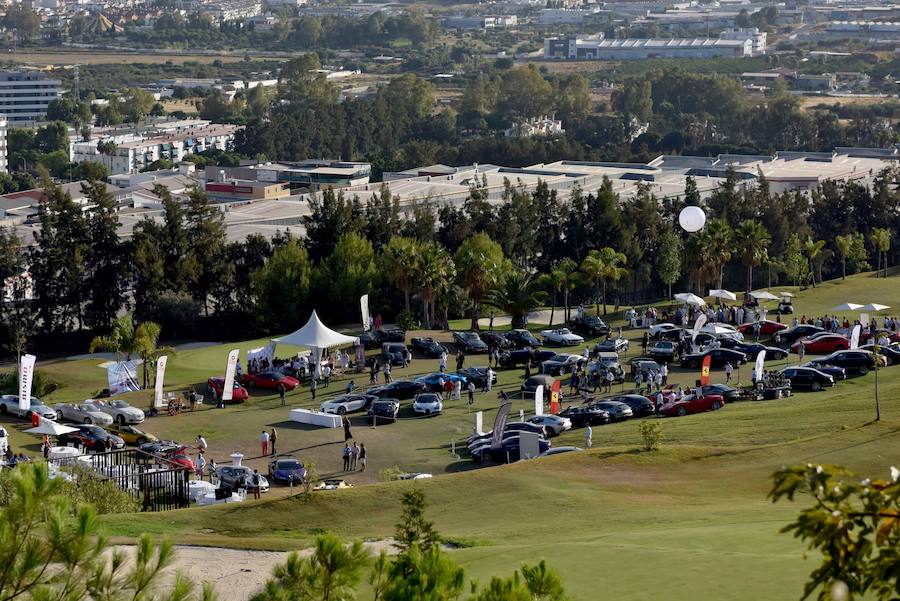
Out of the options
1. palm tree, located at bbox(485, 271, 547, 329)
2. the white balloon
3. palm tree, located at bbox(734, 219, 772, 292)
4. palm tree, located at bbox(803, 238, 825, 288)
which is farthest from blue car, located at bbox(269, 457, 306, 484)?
palm tree, located at bbox(803, 238, 825, 288)

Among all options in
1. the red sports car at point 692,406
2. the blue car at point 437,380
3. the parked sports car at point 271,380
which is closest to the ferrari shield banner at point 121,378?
the parked sports car at point 271,380

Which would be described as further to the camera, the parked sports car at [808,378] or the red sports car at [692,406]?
the parked sports car at [808,378]

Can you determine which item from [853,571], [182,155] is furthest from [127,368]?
[182,155]

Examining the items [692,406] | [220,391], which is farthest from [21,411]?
[692,406]

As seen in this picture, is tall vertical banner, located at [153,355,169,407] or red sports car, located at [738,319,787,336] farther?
red sports car, located at [738,319,787,336]

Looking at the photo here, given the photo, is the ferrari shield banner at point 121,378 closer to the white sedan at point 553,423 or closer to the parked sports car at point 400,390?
the parked sports car at point 400,390

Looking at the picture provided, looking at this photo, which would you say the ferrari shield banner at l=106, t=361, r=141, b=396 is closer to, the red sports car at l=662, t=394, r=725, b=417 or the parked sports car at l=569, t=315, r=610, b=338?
the parked sports car at l=569, t=315, r=610, b=338
